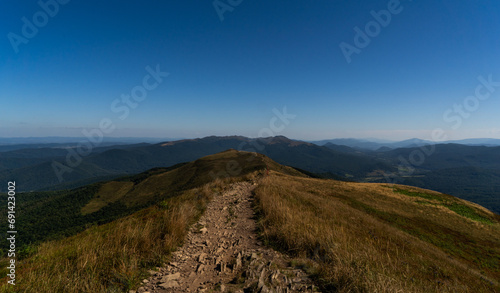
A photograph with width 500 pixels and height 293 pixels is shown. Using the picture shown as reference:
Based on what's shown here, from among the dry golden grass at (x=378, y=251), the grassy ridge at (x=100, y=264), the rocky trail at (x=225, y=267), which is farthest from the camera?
the dry golden grass at (x=378, y=251)

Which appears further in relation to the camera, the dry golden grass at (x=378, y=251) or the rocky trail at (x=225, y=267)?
the dry golden grass at (x=378, y=251)

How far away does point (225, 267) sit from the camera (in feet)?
17.7

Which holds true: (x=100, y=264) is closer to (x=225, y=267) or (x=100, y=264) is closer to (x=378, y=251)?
(x=225, y=267)

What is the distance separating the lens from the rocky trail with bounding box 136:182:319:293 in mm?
4383

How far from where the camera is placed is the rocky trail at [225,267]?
4383mm

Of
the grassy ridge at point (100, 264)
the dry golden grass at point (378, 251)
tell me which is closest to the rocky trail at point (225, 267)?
the grassy ridge at point (100, 264)

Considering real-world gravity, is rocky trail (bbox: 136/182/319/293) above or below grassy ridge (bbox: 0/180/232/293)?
below

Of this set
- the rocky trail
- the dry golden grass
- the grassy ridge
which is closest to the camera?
the grassy ridge

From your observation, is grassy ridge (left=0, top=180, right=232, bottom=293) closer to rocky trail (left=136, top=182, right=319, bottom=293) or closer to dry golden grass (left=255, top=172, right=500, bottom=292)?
rocky trail (left=136, top=182, right=319, bottom=293)

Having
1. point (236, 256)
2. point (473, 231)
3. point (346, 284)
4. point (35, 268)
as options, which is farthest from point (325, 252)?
point (473, 231)

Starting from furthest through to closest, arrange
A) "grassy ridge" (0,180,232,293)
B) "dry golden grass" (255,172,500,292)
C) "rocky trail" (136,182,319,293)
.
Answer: "dry golden grass" (255,172,500,292)
"rocky trail" (136,182,319,293)
"grassy ridge" (0,180,232,293)

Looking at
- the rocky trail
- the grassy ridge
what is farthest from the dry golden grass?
the grassy ridge

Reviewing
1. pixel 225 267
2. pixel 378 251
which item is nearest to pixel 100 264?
pixel 225 267

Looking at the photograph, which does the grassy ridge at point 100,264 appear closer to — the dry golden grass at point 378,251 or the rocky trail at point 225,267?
the rocky trail at point 225,267
